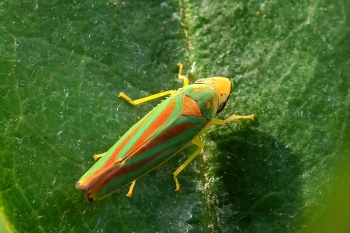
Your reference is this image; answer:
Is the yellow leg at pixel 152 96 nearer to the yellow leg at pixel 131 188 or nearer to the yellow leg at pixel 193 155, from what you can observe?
the yellow leg at pixel 193 155

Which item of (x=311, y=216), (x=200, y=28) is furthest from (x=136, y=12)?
(x=311, y=216)

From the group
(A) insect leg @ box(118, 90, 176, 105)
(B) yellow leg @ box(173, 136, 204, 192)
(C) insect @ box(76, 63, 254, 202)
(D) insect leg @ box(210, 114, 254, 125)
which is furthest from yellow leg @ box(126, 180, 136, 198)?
(D) insect leg @ box(210, 114, 254, 125)

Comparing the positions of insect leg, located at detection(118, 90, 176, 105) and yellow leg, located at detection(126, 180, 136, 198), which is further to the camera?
insect leg, located at detection(118, 90, 176, 105)

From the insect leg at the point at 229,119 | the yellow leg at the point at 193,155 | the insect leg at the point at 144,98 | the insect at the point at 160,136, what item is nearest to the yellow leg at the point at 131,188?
the insect at the point at 160,136

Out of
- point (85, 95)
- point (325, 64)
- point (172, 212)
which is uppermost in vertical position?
point (85, 95)

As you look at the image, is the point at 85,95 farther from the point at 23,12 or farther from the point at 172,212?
the point at 172,212

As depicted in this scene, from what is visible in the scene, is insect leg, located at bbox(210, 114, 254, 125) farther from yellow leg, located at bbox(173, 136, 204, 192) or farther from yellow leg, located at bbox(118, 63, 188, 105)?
yellow leg, located at bbox(118, 63, 188, 105)
